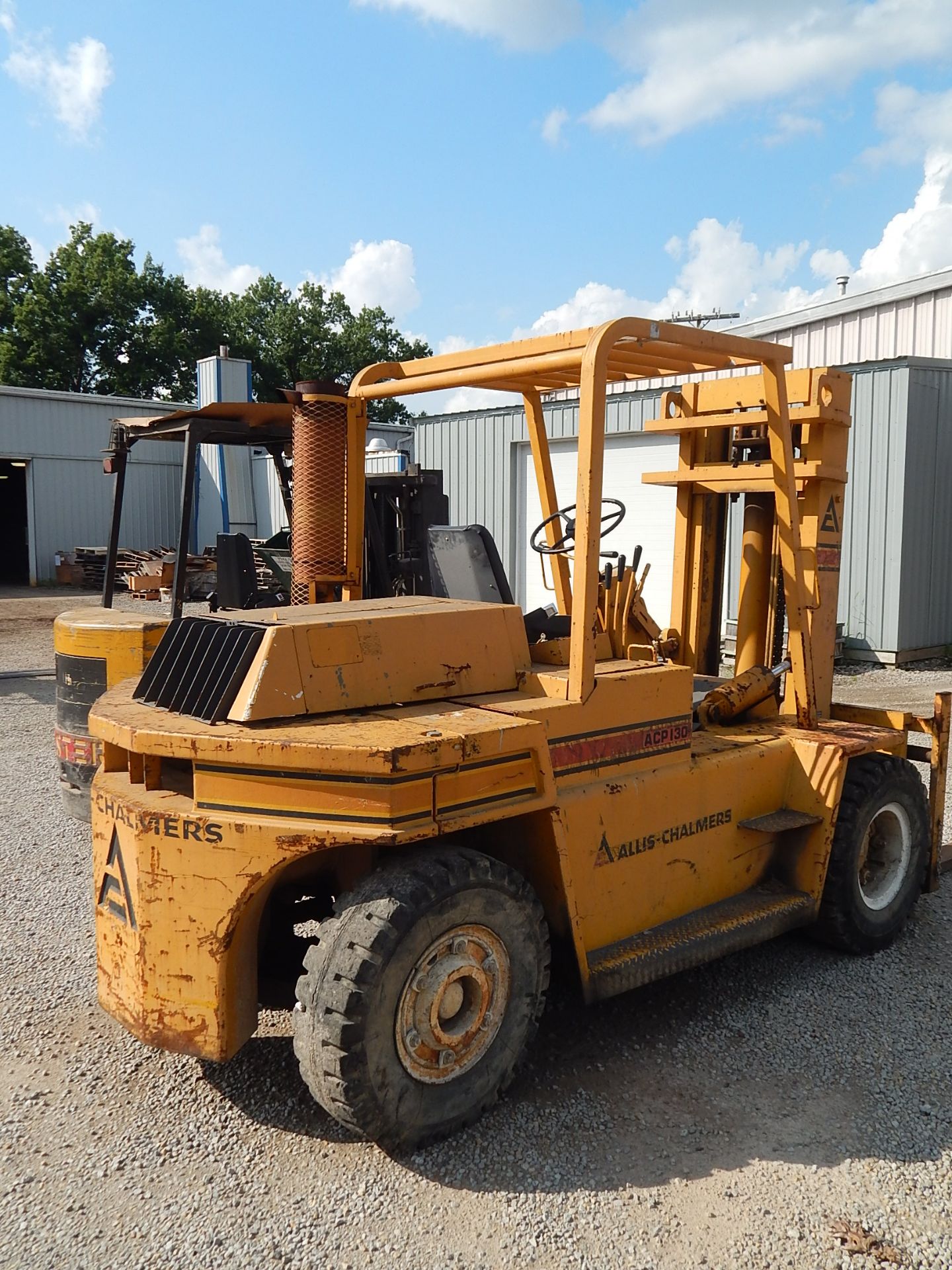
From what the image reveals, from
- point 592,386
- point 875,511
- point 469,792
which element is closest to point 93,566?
point 875,511

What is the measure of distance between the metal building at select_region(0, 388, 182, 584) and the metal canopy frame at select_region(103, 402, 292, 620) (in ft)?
61.2

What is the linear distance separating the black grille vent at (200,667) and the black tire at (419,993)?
771 millimetres

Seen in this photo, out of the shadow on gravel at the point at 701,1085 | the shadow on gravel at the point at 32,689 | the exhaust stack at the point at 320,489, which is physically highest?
the exhaust stack at the point at 320,489

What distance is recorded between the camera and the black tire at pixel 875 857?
4.62 metres

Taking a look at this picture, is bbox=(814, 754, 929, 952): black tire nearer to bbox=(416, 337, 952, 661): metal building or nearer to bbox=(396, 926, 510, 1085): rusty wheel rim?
bbox=(396, 926, 510, 1085): rusty wheel rim

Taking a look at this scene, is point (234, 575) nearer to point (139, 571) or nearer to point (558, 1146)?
point (558, 1146)

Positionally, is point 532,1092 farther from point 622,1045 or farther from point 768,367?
point 768,367

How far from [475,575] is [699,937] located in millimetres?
1689

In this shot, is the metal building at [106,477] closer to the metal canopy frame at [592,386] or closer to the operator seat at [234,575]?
the operator seat at [234,575]

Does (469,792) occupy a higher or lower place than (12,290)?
lower

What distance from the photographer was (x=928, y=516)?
1217cm

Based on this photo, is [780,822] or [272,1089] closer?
[272,1089]

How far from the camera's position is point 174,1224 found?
9.53 ft

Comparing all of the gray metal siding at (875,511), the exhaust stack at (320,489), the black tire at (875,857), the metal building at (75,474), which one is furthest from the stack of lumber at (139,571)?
the black tire at (875,857)
